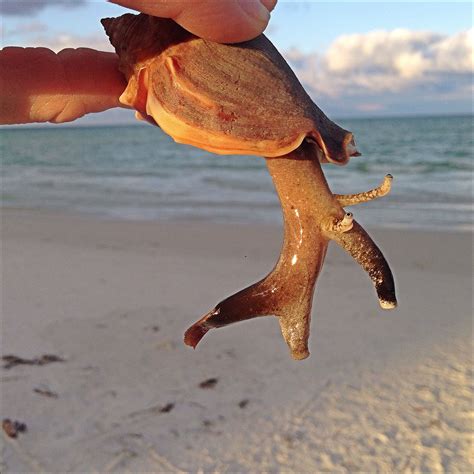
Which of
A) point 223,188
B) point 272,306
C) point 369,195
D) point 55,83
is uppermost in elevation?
point 55,83

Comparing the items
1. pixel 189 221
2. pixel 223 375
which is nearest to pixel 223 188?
pixel 189 221

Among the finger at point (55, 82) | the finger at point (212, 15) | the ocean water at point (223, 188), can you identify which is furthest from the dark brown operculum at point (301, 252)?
the ocean water at point (223, 188)

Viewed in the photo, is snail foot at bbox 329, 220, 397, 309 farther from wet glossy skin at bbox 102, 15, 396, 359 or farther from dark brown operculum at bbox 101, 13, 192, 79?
dark brown operculum at bbox 101, 13, 192, 79

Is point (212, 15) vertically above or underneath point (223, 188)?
above

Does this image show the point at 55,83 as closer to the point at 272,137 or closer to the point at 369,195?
the point at 272,137

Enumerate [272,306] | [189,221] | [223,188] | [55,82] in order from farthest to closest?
[223,188] < [189,221] < [55,82] < [272,306]

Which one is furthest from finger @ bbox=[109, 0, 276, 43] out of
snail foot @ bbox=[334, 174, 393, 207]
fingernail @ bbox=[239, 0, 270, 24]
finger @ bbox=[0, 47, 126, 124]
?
finger @ bbox=[0, 47, 126, 124]
